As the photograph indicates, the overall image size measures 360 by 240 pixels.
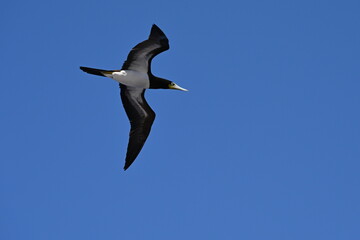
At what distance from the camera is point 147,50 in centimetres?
1736

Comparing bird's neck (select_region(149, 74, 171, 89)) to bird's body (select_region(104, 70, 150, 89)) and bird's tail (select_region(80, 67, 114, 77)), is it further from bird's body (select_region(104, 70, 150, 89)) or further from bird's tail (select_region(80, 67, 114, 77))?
bird's tail (select_region(80, 67, 114, 77))

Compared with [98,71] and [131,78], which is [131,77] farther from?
[98,71]

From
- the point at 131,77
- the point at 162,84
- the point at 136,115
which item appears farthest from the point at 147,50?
the point at 136,115

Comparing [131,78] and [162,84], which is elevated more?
[162,84]

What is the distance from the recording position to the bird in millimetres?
17281

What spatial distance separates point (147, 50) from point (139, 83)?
1184 millimetres

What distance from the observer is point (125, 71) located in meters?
17.5

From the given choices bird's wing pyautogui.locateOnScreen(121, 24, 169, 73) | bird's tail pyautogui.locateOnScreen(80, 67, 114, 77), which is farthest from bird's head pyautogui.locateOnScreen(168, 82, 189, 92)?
bird's tail pyautogui.locateOnScreen(80, 67, 114, 77)

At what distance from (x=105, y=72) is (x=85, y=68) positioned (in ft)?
2.21

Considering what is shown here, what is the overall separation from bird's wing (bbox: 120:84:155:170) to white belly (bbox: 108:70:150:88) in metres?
0.43

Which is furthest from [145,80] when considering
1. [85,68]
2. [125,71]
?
[85,68]

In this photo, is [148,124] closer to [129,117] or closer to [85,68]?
[129,117]

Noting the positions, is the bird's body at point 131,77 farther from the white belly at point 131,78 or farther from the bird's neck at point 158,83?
the bird's neck at point 158,83

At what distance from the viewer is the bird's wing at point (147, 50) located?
56.3 ft
